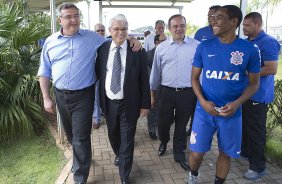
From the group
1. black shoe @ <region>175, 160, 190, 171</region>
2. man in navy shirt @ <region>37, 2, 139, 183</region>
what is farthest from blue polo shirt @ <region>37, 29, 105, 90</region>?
black shoe @ <region>175, 160, 190, 171</region>

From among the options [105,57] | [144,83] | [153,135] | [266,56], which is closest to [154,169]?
[153,135]

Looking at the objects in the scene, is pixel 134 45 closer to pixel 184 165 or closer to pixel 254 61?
pixel 254 61

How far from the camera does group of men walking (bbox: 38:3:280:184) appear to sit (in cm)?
291

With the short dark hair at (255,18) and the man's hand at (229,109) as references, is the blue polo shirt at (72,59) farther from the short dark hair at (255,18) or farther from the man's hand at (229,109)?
the short dark hair at (255,18)

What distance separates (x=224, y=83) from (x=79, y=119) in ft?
5.33

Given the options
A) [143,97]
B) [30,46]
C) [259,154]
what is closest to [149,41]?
[30,46]

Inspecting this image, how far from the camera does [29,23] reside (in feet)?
16.6

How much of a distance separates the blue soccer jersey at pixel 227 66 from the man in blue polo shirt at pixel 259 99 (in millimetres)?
640

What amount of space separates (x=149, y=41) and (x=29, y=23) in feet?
7.78

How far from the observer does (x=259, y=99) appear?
11.6 feet

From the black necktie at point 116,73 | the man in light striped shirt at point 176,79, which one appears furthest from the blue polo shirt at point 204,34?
the black necktie at point 116,73

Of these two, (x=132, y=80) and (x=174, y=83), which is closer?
(x=132, y=80)

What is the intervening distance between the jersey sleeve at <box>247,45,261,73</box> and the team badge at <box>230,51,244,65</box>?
10cm

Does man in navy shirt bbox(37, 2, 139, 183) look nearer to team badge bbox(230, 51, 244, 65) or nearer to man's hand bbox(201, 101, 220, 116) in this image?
man's hand bbox(201, 101, 220, 116)
